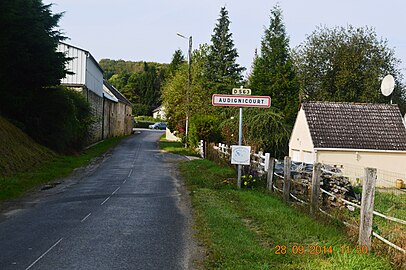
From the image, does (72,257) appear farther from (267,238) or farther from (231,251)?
(267,238)

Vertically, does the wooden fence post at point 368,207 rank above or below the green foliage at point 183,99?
below

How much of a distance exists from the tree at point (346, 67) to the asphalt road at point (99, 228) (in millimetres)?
36871

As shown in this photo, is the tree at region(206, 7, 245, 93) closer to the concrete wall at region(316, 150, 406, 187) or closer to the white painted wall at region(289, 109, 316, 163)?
the white painted wall at region(289, 109, 316, 163)

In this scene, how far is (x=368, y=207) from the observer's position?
26.9ft

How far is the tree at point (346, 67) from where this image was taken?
51156 mm

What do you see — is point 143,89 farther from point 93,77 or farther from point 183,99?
point 93,77

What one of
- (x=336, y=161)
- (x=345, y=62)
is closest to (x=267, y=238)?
(x=336, y=161)

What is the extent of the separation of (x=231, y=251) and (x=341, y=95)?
1834 inches

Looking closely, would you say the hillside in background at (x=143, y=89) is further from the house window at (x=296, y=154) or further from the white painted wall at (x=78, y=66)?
the house window at (x=296, y=154)

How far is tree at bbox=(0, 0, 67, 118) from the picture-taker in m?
23.8

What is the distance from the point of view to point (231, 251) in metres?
8.17

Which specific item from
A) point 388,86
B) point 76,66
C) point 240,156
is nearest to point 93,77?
point 76,66
